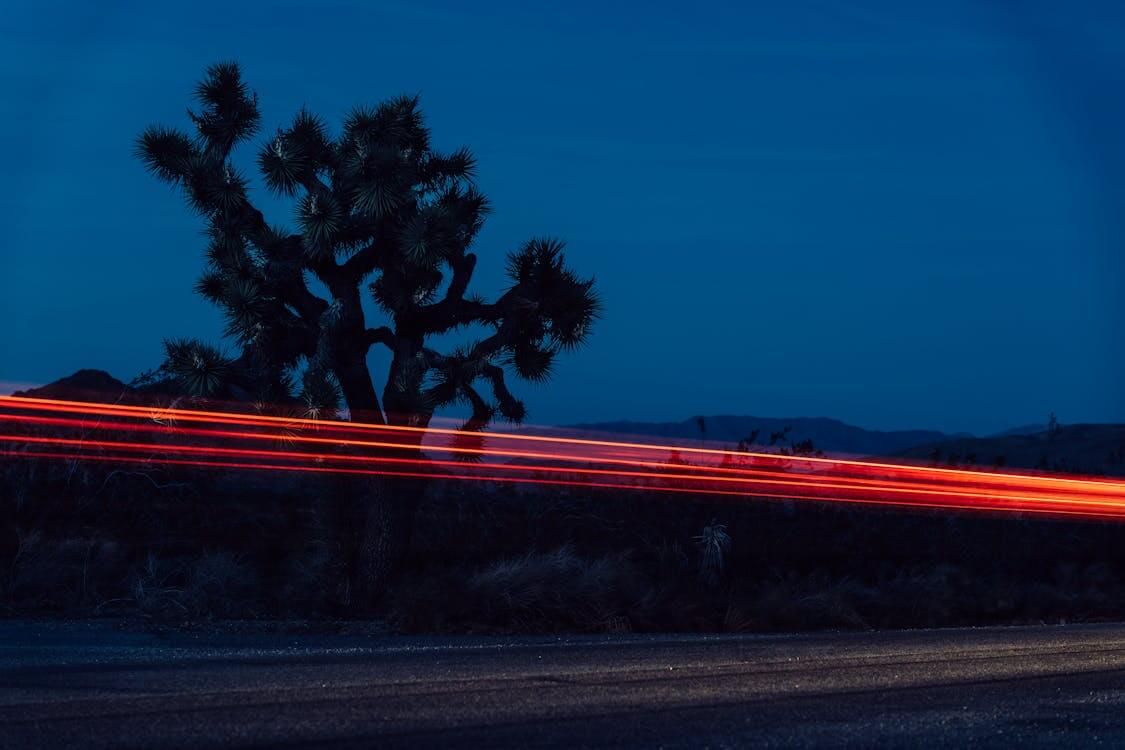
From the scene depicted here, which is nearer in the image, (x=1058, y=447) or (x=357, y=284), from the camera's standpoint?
(x=357, y=284)

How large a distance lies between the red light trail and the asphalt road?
6.22m

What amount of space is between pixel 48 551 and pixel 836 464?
69.1 feet

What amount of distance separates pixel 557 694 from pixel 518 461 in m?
25.8

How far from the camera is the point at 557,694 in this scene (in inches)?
373

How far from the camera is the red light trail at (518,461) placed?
66.7 ft

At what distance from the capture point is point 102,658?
Answer: 11.7m

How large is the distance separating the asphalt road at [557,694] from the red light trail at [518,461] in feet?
20.4

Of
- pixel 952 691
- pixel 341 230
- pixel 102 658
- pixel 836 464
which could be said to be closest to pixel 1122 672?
pixel 952 691

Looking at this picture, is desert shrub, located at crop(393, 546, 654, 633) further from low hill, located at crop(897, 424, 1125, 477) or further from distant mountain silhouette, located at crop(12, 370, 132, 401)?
low hill, located at crop(897, 424, 1125, 477)

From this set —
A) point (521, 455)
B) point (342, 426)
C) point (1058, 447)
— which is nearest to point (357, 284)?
point (342, 426)

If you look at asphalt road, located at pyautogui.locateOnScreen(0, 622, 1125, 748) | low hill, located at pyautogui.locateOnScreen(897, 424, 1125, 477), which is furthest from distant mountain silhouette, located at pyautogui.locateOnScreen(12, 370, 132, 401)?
low hill, located at pyautogui.locateOnScreen(897, 424, 1125, 477)

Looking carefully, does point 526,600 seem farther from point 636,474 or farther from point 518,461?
point 518,461

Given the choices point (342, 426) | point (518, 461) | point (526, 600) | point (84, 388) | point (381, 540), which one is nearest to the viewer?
point (526, 600)

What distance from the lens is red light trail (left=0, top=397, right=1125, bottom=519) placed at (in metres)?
20.3
